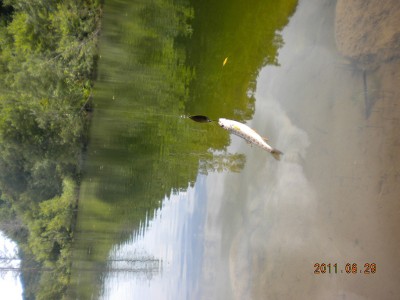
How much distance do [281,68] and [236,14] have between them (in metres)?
0.93

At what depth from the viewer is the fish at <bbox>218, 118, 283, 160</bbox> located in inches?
151

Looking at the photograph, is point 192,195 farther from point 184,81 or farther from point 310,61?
point 310,61

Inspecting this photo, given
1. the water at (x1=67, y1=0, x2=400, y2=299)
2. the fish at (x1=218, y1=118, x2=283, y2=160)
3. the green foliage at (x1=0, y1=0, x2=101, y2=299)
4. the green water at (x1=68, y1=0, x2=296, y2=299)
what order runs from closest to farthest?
the water at (x1=67, y1=0, x2=400, y2=299), the fish at (x1=218, y1=118, x2=283, y2=160), the green water at (x1=68, y1=0, x2=296, y2=299), the green foliage at (x1=0, y1=0, x2=101, y2=299)

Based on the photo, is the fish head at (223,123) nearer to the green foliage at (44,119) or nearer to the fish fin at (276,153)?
the fish fin at (276,153)

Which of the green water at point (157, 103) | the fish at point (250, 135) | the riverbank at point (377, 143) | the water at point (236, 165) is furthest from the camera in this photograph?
the green water at point (157, 103)

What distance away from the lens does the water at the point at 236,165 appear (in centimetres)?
326

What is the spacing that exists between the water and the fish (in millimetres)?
90

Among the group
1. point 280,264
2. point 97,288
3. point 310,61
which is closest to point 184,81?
point 310,61
